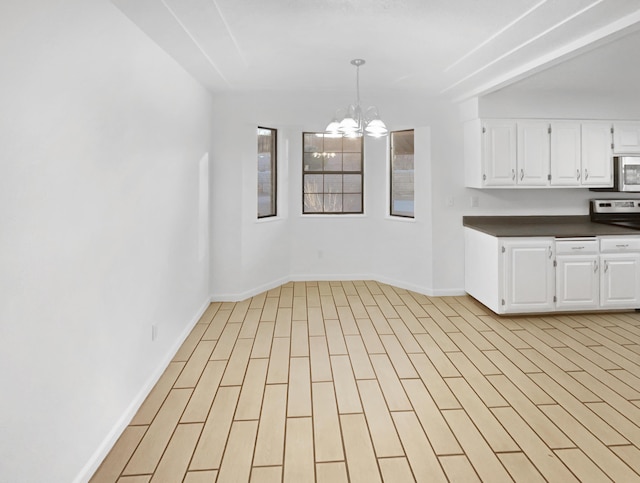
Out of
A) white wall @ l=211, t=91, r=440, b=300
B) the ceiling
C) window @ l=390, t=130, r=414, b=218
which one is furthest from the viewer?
window @ l=390, t=130, r=414, b=218

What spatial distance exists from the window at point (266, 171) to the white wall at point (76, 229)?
7.89 feet

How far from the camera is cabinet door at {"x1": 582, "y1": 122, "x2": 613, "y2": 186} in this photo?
4887mm

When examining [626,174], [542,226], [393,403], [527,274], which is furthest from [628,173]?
[393,403]

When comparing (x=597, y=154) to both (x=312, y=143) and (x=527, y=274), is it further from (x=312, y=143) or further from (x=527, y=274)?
(x=312, y=143)

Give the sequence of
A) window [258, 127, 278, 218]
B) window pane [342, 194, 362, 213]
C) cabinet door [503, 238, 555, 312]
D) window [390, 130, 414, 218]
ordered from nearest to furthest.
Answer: cabinet door [503, 238, 555, 312], window [258, 127, 278, 218], window [390, 130, 414, 218], window pane [342, 194, 362, 213]

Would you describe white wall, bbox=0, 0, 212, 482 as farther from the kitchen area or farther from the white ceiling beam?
the kitchen area

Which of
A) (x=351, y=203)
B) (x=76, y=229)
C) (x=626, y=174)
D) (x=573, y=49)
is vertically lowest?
(x=76, y=229)

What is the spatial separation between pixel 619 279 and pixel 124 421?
4.74 metres

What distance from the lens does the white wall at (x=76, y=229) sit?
1532mm

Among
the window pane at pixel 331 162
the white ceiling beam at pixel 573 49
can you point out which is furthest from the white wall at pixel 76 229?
the window pane at pixel 331 162

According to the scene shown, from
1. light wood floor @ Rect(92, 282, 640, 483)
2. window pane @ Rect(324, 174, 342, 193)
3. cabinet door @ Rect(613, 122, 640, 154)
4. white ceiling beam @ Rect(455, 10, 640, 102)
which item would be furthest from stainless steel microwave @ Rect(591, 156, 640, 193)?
window pane @ Rect(324, 174, 342, 193)

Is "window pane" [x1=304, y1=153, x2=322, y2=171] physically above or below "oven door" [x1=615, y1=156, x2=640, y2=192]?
above

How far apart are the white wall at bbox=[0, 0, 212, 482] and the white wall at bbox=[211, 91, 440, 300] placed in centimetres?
178

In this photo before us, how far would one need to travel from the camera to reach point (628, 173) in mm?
4930
